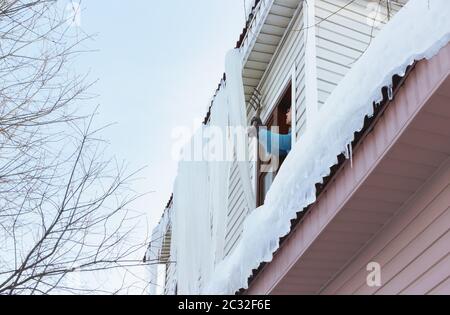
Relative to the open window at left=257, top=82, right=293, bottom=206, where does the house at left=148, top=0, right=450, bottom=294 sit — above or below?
below

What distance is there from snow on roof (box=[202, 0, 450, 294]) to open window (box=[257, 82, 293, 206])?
2801mm

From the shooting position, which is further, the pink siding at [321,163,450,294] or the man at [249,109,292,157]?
the man at [249,109,292,157]

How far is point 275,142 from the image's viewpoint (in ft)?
24.1

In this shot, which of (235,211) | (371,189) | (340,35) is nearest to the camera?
(371,189)

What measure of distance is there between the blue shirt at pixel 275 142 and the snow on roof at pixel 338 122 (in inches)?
108

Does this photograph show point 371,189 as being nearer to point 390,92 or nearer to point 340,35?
point 390,92

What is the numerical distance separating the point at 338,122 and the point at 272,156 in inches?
163

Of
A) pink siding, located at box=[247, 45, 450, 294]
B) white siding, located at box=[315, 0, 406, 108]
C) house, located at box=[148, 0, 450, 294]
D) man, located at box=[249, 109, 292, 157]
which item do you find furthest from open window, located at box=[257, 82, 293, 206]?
pink siding, located at box=[247, 45, 450, 294]

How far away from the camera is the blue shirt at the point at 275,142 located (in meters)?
7.27

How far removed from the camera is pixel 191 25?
754cm

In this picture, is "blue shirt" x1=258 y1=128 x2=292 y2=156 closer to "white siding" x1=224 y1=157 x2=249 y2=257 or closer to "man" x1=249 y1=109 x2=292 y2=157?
"man" x1=249 y1=109 x2=292 y2=157

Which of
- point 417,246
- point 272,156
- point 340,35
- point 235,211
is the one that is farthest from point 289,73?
point 417,246

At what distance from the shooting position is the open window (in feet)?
24.4
